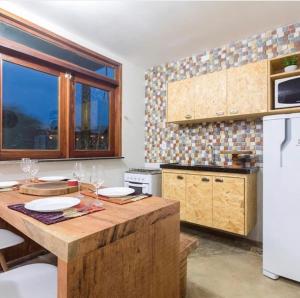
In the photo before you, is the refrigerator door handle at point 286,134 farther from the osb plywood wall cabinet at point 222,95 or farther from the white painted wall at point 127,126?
the white painted wall at point 127,126

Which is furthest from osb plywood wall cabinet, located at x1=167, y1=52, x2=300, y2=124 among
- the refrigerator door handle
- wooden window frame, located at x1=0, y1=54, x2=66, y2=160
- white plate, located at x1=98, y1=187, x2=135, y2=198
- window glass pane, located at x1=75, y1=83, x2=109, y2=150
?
white plate, located at x1=98, y1=187, x2=135, y2=198

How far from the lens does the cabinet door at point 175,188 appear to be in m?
2.85

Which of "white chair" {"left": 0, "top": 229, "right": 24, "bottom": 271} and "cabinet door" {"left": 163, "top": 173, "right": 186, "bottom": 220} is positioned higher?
"cabinet door" {"left": 163, "top": 173, "right": 186, "bottom": 220}

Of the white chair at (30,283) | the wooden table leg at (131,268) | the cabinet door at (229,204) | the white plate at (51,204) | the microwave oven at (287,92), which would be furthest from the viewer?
the cabinet door at (229,204)

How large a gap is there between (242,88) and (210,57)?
884 mm

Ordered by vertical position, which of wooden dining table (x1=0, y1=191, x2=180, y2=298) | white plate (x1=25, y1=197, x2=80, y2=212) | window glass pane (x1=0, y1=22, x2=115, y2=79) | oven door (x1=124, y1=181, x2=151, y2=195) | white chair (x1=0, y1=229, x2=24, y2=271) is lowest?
white chair (x1=0, y1=229, x2=24, y2=271)

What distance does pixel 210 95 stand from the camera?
2773mm

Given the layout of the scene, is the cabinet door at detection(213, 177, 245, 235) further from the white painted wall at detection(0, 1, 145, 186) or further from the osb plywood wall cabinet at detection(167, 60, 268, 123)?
the white painted wall at detection(0, 1, 145, 186)

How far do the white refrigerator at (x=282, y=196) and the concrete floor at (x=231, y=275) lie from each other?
0.12 metres

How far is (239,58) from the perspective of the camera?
2.88 meters

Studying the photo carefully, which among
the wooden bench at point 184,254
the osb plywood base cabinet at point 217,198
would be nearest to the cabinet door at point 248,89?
the osb plywood base cabinet at point 217,198

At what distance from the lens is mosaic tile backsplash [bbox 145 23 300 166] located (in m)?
2.65

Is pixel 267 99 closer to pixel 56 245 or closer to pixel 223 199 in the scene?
pixel 223 199

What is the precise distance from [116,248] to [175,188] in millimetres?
2115
